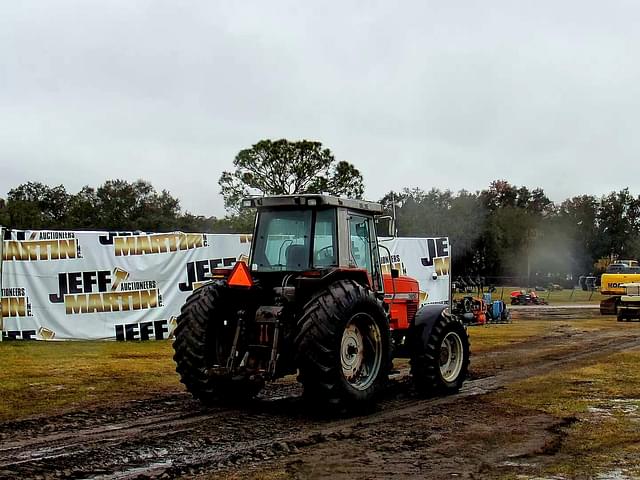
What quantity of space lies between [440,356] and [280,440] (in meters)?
3.67

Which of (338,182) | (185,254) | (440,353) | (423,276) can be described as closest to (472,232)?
(338,182)

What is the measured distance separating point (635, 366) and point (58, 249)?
39.6 feet

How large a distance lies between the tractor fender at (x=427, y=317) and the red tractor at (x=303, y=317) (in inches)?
1.3

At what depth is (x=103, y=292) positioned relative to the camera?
1697cm

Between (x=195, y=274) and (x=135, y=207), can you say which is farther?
(x=135, y=207)

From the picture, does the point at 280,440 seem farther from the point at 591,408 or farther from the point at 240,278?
the point at 591,408

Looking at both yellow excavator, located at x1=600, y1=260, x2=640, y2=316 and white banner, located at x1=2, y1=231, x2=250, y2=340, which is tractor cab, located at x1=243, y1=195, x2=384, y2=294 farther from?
yellow excavator, located at x1=600, y1=260, x2=640, y2=316

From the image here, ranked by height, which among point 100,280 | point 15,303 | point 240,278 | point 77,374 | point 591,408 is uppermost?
point 100,280

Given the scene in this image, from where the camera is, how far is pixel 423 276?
2248 centimetres

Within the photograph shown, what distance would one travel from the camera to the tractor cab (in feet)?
29.8

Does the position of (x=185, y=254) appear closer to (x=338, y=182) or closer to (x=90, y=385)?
(x=90, y=385)

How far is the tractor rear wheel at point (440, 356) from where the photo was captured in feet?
32.9

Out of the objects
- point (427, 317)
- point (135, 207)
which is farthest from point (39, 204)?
point (427, 317)

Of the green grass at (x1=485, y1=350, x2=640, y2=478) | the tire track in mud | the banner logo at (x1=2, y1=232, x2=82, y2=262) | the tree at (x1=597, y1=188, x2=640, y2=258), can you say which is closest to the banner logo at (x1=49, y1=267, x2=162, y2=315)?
the banner logo at (x1=2, y1=232, x2=82, y2=262)
